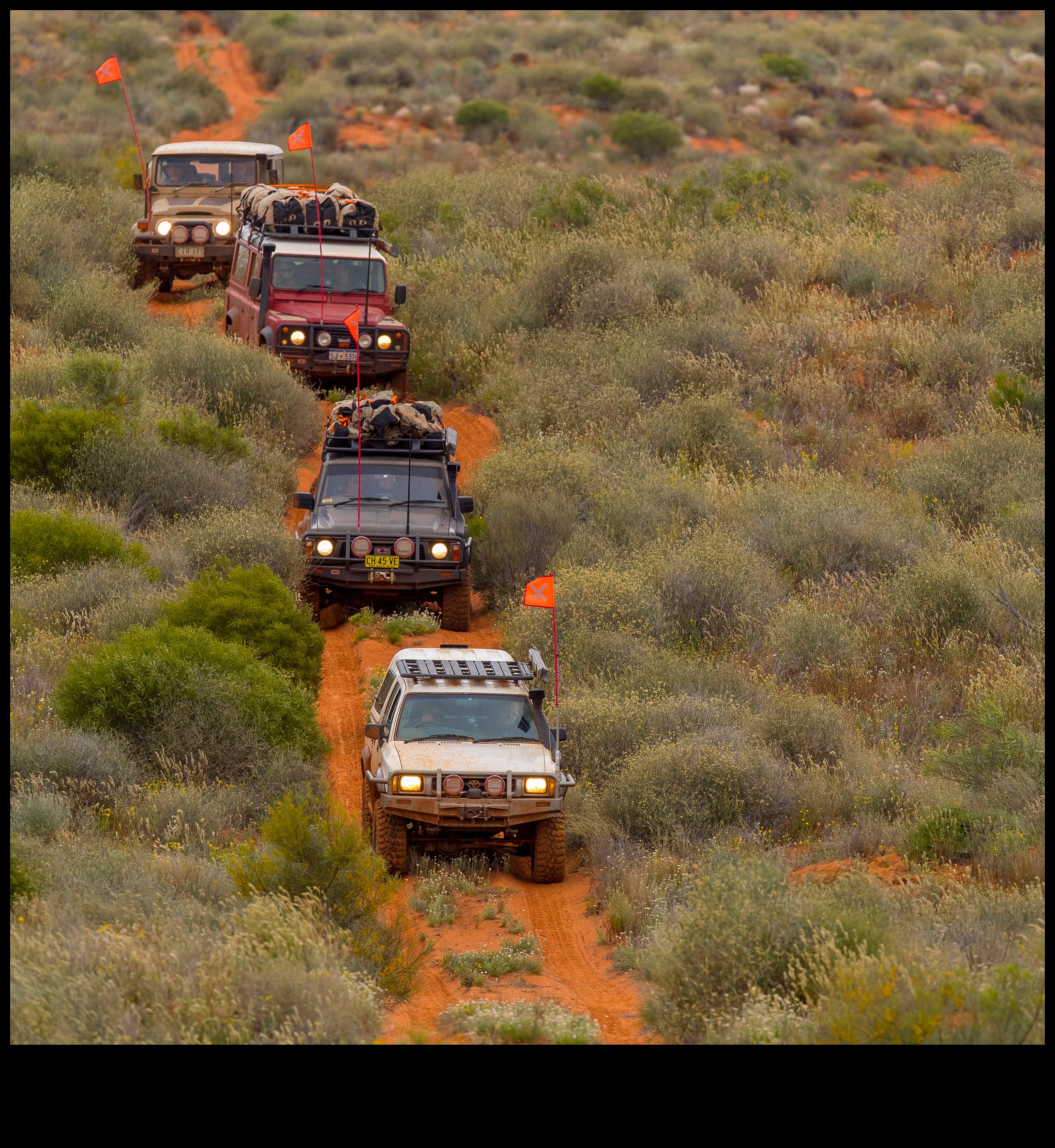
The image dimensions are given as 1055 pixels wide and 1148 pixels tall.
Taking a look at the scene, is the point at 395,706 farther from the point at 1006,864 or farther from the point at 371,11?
the point at 371,11

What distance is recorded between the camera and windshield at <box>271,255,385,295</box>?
65.4ft

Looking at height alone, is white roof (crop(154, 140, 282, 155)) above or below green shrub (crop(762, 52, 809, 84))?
below

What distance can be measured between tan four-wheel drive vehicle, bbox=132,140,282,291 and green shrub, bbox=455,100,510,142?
55.5 feet

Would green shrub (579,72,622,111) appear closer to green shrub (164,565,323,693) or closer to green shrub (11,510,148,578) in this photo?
green shrub (11,510,148,578)

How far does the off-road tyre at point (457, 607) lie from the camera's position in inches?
577

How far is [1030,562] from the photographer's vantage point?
14.9m

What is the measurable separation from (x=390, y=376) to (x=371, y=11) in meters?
40.5

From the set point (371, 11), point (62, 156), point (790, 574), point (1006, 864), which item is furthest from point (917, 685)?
point (371, 11)

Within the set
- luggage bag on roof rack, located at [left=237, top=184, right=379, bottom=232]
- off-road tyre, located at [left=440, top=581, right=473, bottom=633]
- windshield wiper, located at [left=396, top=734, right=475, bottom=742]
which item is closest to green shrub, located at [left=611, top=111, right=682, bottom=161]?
luggage bag on roof rack, located at [left=237, top=184, right=379, bottom=232]

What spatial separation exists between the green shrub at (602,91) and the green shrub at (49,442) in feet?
100

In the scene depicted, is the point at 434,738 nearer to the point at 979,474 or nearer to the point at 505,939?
the point at 505,939

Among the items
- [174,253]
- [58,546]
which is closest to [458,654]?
[58,546]

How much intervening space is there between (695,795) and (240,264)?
512 inches

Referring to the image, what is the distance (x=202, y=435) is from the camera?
1727 cm
